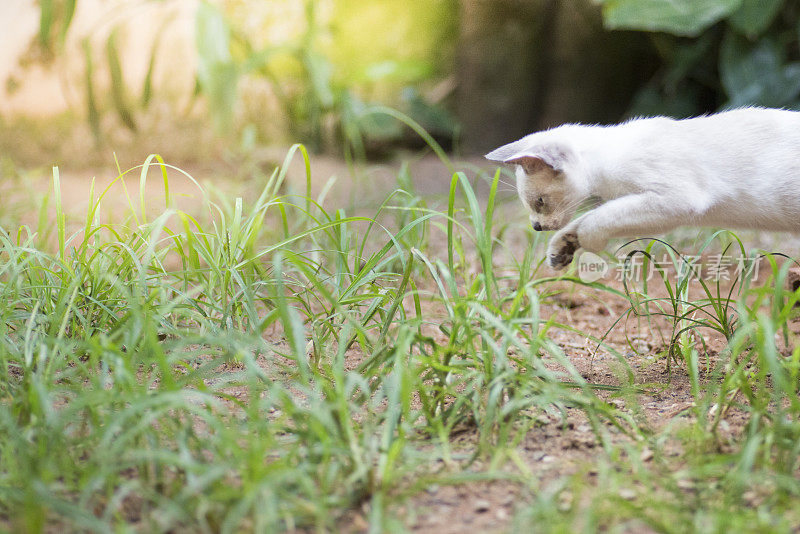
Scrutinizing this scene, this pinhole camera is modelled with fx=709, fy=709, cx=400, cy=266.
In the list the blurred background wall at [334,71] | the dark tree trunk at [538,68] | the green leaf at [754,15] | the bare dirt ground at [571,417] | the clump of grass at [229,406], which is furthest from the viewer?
the dark tree trunk at [538,68]

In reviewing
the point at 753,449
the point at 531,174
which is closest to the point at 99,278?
the point at 531,174

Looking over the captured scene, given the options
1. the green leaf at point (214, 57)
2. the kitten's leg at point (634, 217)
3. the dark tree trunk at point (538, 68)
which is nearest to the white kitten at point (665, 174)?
the kitten's leg at point (634, 217)

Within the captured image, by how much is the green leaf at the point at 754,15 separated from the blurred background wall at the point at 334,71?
19cm

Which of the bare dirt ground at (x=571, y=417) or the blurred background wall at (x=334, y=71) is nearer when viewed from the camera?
the bare dirt ground at (x=571, y=417)

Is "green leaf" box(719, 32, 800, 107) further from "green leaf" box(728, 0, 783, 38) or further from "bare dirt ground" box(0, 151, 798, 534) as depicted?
"bare dirt ground" box(0, 151, 798, 534)

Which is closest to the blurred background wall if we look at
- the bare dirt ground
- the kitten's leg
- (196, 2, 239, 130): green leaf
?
(196, 2, 239, 130): green leaf

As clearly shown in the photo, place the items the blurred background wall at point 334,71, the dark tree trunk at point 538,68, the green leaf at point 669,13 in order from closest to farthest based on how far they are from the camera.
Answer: the green leaf at point 669,13, the blurred background wall at point 334,71, the dark tree trunk at point 538,68

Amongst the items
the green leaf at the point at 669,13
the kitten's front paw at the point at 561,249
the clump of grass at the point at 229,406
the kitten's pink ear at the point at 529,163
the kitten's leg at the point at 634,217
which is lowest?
the clump of grass at the point at 229,406

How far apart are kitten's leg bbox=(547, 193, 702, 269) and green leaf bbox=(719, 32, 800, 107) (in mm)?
2390

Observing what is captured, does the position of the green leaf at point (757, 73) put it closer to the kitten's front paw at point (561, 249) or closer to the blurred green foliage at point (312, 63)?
the blurred green foliage at point (312, 63)

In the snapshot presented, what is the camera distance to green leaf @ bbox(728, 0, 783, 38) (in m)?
3.94

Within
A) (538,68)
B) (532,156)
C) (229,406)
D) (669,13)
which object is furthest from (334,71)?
(229,406)

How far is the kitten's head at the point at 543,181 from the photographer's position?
194 centimetres

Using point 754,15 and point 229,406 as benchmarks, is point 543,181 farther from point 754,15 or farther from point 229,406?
point 754,15
